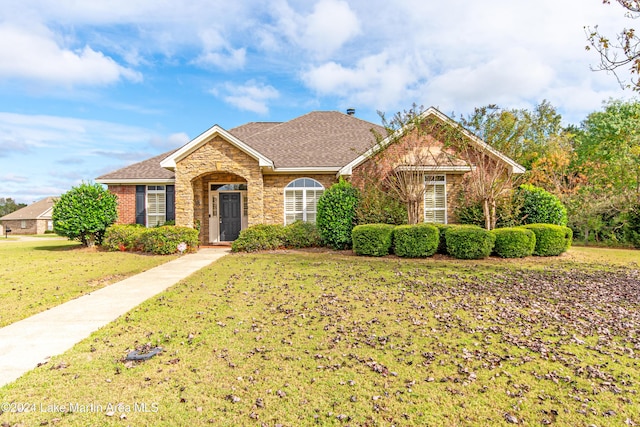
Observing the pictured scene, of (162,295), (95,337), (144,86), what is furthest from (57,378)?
(144,86)

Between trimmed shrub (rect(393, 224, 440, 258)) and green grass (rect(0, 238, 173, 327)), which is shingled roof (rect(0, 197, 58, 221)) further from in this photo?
trimmed shrub (rect(393, 224, 440, 258))

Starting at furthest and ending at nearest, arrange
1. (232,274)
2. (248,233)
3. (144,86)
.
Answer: (144,86) → (248,233) → (232,274)

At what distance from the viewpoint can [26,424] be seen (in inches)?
111

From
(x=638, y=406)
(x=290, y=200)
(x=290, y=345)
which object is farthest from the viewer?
(x=290, y=200)

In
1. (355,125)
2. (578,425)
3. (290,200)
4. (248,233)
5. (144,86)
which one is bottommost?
(578,425)

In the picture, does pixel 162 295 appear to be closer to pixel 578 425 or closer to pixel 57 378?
pixel 57 378

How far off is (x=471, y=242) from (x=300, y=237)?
6.53 meters

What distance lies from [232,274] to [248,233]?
5.01 metres

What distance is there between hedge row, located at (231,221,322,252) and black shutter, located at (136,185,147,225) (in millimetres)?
5751

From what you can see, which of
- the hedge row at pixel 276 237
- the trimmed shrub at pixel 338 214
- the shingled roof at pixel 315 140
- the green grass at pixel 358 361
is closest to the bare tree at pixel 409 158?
the shingled roof at pixel 315 140

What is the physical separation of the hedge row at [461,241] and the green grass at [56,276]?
7384 mm

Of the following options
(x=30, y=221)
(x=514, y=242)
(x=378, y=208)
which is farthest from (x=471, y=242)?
(x=30, y=221)

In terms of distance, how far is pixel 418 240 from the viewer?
38.3 ft

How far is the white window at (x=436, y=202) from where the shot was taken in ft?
50.3
